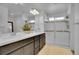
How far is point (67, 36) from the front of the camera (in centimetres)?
173

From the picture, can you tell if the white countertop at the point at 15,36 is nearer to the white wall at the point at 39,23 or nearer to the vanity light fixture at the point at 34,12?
the white wall at the point at 39,23

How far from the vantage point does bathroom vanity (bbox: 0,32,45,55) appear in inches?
50.4

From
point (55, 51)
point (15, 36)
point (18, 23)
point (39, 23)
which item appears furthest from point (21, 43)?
point (55, 51)

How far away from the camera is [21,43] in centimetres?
155

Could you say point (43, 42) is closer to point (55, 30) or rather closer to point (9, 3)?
point (55, 30)

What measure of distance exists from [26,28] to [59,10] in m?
0.55

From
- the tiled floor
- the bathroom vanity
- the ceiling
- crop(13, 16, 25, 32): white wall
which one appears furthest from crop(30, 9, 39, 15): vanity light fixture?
the tiled floor

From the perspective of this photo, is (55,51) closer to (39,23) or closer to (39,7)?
(39,23)

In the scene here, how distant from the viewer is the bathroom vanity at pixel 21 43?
1.28 m

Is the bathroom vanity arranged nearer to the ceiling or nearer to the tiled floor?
the tiled floor

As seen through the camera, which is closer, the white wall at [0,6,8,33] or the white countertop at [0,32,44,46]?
the white countertop at [0,32,44,46]

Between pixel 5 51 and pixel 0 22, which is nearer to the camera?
pixel 5 51

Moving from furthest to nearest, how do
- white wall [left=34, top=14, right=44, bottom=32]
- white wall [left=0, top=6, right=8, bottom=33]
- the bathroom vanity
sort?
1. white wall [left=34, top=14, right=44, bottom=32]
2. white wall [left=0, top=6, right=8, bottom=33]
3. the bathroom vanity

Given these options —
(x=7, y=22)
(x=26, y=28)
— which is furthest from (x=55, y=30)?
(x=7, y=22)
